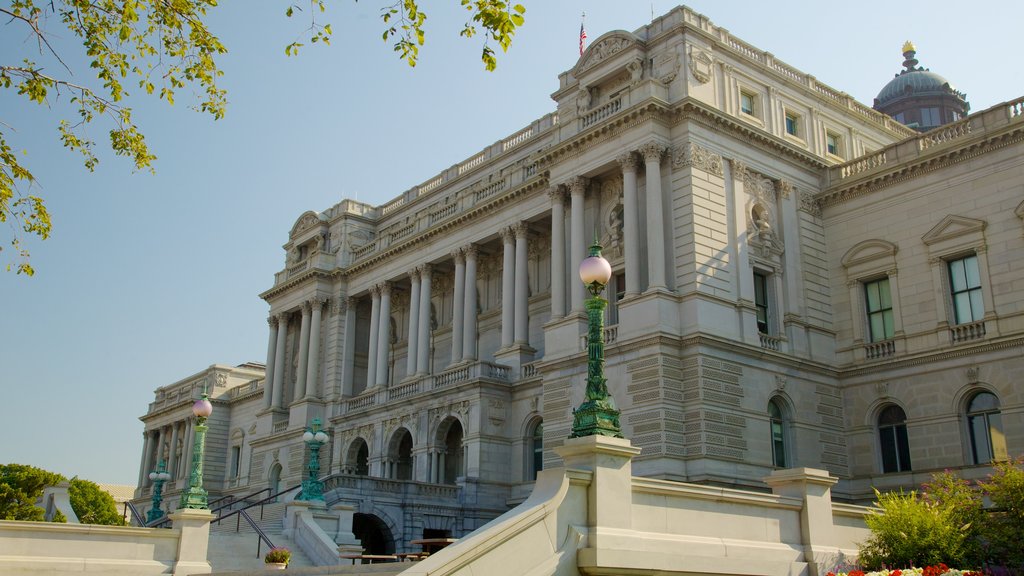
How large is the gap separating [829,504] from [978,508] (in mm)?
3371

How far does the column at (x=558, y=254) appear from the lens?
Answer: 3825 cm

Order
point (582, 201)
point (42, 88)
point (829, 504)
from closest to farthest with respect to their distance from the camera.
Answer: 1. point (42, 88)
2. point (829, 504)
3. point (582, 201)

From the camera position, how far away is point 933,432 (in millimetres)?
33344

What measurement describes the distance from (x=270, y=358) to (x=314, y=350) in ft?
18.5

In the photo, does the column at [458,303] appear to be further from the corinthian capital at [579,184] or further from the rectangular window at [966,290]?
the rectangular window at [966,290]

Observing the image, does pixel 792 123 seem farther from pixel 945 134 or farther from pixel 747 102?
pixel 945 134

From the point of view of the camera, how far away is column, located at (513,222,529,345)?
1686 inches

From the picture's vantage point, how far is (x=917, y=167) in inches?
1423

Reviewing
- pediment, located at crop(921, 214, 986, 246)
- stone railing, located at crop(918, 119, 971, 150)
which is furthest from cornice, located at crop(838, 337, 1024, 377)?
stone railing, located at crop(918, 119, 971, 150)

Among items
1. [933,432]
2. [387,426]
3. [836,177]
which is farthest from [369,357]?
[933,432]

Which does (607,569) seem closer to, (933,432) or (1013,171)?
(933,432)

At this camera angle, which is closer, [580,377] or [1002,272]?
[1002,272]

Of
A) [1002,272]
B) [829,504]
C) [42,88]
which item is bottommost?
[829,504]

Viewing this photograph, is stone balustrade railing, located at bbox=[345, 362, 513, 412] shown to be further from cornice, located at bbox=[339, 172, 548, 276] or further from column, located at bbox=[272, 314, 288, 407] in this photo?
column, located at bbox=[272, 314, 288, 407]
